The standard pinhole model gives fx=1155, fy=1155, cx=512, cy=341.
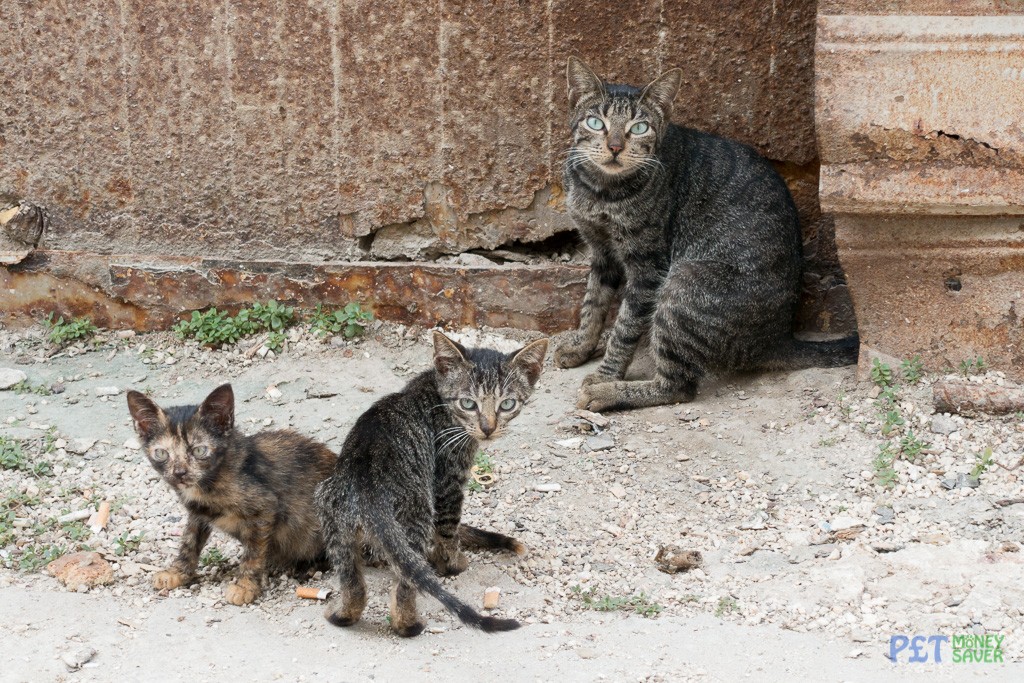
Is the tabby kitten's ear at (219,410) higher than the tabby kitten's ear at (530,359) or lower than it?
lower

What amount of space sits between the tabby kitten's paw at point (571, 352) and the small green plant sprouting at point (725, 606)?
7.16ft

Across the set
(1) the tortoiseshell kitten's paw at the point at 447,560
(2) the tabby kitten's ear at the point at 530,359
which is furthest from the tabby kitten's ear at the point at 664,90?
(1) the tortoiseshell kitten's paw at the point at 447,560

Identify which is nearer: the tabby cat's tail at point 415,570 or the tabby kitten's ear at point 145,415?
the tabby cat's tail at point 415,570

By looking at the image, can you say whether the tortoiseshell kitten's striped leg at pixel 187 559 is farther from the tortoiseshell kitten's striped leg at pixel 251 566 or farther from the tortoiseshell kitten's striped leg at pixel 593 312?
the tortoiseshell kitten's striped leg at pixel 593 312

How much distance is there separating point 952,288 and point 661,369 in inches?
55.0

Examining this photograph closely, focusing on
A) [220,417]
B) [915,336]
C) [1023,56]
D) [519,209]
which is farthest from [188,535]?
[1023,56]

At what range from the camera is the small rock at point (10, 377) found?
5805mm

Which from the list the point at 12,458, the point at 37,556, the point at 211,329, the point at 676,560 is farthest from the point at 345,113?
the point at 676,560

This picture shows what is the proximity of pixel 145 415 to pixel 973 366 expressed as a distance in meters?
3.60

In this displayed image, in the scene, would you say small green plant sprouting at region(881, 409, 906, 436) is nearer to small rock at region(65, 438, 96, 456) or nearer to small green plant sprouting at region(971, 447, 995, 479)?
small green plant sprouting at region(971, 447, 995, 479)

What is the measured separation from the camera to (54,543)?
447cm

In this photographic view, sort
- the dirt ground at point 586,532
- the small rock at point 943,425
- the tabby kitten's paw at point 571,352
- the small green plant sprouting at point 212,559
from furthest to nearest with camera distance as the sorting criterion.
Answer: the tabby kitten's paw at point 571,352 → the small rock at point 943,425 → the small green plant sprouting at point 212,559 → the dirt ground at point 586,532

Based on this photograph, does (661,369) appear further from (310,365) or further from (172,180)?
(172,180)

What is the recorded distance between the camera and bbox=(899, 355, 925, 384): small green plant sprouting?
17.4ft
